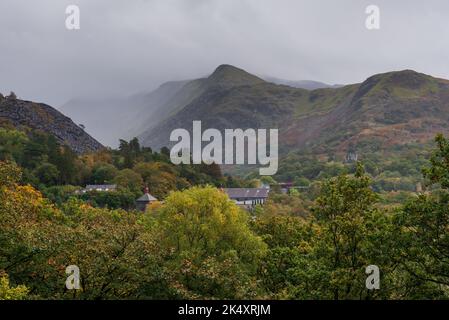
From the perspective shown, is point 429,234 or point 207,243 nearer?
point 429,234

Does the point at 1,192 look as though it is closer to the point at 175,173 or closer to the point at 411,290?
the point at 411,290

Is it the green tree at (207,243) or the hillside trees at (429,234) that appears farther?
the green tree at (207,243)

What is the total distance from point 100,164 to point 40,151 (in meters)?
22.1

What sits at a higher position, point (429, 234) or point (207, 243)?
point (429, 234)

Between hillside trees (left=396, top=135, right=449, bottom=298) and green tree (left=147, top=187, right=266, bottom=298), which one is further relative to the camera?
green tree (left=147, top=187, right=266, bottom=298)

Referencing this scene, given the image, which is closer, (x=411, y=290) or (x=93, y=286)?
(x=411, y=290)

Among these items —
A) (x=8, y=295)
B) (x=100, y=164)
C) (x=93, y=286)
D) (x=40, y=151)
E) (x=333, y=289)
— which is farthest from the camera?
(x=100, y=164)
